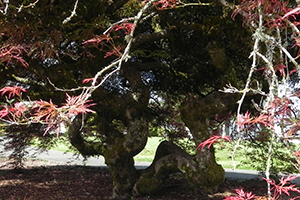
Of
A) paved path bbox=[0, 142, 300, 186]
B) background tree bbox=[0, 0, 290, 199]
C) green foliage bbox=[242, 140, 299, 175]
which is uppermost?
background tree bbox=[0, 0, 290, 199]

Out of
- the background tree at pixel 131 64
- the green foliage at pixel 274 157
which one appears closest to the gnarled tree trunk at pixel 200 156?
the background tree at pixel 131 64

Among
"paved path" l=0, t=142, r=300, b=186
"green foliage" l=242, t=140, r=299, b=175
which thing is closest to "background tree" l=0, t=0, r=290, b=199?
"green foliage" l=242, t=140, r=299, b=175

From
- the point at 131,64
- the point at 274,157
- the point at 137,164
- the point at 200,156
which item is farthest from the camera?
the point at 137,164

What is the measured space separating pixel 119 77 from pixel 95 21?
108 inches

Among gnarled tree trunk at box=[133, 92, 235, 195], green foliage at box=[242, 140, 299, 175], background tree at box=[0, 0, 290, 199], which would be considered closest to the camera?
background tree at box=[0, 0, 290, 199]

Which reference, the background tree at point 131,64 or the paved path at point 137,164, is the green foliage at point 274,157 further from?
the background tree at point 131,64

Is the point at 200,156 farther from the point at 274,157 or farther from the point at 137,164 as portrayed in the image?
the point at 137,164

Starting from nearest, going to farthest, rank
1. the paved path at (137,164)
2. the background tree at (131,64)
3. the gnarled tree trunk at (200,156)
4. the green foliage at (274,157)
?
the background tree at (131,64), the gnarled tree trunk at (200,156), the green foliage at (274,157), the paved path at (137,164)

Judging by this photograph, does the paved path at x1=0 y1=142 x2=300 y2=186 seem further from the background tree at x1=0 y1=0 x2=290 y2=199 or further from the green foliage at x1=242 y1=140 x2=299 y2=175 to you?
the background tree at x1=0 y1=0 x2=290 y2=199

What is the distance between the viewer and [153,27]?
575cm

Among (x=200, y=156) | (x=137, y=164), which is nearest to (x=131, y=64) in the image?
(x=200, y=156)

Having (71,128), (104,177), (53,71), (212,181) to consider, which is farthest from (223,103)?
(104,177)

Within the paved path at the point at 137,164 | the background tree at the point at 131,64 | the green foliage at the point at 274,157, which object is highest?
the background tree at the point at 131,64

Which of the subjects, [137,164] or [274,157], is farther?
[137,164]
